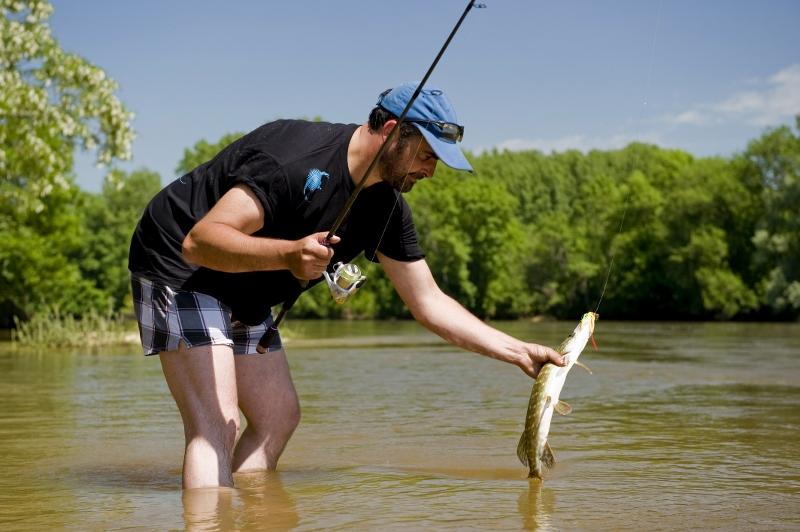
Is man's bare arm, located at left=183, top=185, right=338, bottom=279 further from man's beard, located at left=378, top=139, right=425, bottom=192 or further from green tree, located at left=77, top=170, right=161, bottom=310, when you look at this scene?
green tree, located at left=77, top=170, right=161, bottom=310

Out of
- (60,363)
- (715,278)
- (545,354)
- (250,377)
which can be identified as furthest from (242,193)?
(715,278)

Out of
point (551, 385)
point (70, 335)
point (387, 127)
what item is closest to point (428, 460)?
point (551, 385)

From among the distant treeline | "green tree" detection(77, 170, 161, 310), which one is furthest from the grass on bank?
"green tree" detection(77, 170, 161, 310)

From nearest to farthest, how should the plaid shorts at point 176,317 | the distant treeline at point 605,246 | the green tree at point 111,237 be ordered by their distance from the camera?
the plaid shorts at point 176,317
the distant treeline at point 605,246
the green tree at point 111,237

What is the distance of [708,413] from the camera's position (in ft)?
29.2

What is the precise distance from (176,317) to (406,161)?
45.2 inches

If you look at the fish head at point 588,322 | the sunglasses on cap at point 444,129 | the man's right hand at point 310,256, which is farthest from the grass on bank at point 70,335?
the man's right hand at point 310,256

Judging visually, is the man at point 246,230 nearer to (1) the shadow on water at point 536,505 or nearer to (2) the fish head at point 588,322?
(2) the fish head at point 588,322

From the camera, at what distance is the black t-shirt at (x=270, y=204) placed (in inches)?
163

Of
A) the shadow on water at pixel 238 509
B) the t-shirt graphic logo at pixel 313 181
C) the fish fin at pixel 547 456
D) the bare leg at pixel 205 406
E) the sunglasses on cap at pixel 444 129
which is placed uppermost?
the sunglasses on cap at pixel 444 129

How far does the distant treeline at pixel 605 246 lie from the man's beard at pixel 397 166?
39.7 metres

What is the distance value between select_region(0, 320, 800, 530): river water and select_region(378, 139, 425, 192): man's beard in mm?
1351

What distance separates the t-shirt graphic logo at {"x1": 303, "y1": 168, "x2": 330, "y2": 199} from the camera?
13.7 feet

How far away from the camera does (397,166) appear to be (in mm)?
4230
